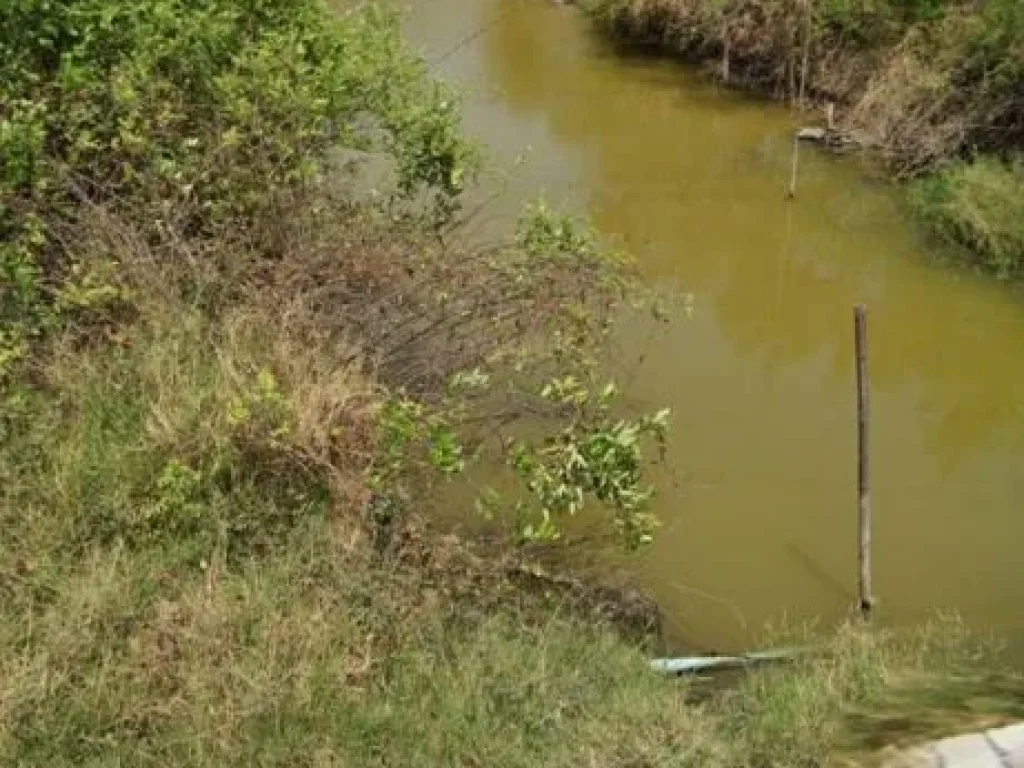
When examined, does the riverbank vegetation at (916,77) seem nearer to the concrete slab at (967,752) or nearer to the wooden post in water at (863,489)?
the wooden post in water at (863,489)

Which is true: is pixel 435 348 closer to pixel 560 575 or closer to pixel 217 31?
pixel 560 575

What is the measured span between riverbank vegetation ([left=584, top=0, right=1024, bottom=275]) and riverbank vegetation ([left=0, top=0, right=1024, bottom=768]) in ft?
13.6

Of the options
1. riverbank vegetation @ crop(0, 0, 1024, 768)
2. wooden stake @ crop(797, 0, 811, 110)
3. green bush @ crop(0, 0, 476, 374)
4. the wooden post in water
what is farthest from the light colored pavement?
wooden stake @ crop(797, 0, 811, 110)

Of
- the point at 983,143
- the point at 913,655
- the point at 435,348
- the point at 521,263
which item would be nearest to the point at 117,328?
the point at 435,348

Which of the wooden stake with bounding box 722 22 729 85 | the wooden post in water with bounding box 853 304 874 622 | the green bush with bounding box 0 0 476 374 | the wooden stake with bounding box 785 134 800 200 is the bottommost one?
the wooden stake with bounding box 785 134 800 200

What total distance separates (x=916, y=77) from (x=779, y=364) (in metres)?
4.47

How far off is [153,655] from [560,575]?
169 cm

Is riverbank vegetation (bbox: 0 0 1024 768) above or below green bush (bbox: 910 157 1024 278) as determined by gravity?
above

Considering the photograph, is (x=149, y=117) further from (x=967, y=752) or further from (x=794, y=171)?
(x=794, y=171)

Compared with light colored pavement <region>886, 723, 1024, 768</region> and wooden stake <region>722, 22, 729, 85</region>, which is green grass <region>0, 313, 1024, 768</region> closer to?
light colored pavement <region>886, 723, 1024, 768</region>

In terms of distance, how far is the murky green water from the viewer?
20.2 ft

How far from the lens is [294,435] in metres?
4.96

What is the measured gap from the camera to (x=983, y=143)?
10.8m

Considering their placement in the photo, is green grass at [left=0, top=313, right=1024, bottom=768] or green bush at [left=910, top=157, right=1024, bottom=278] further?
green bush at [left=910, top=157, right=1024, bottom=278]
